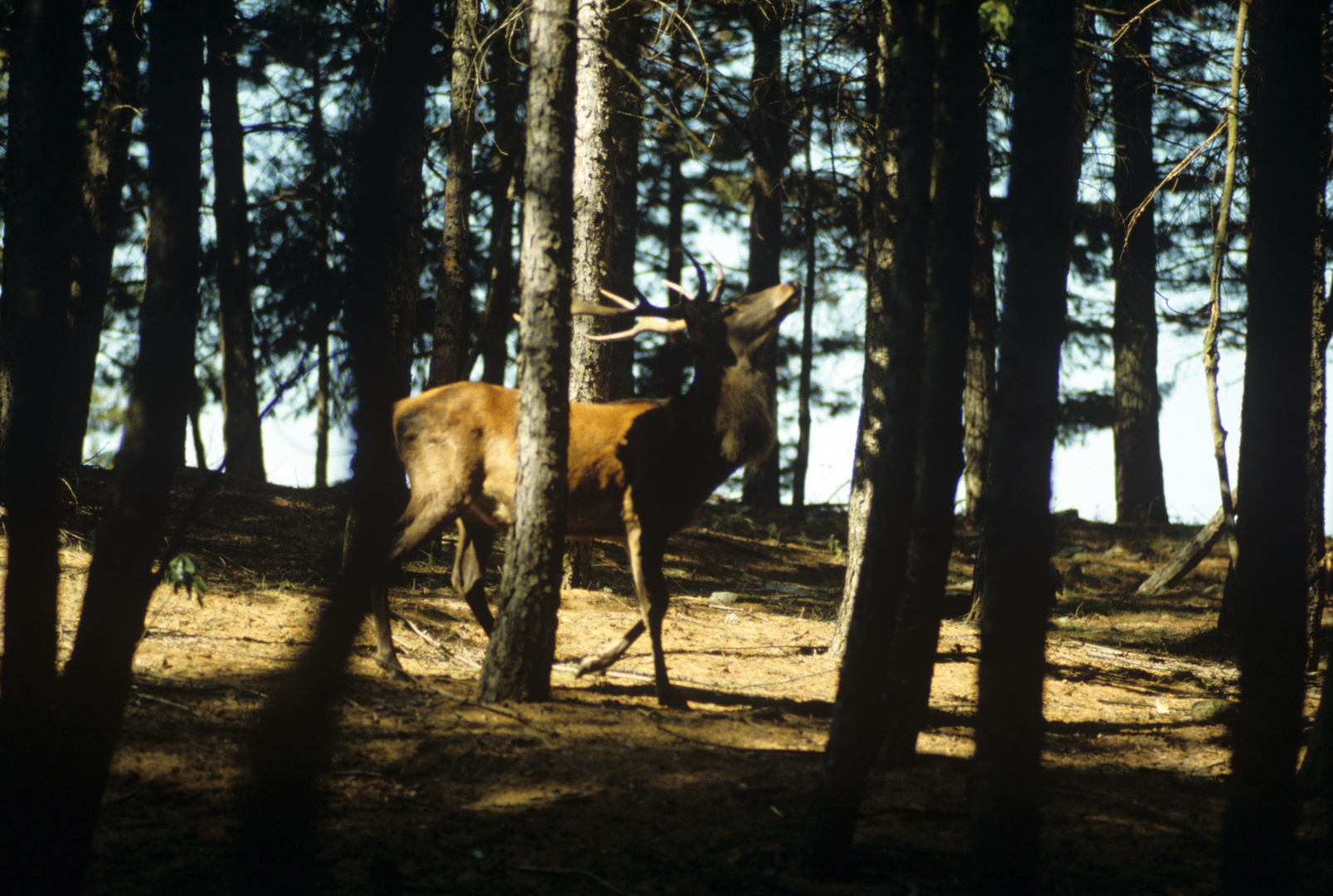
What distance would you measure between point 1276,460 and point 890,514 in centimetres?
141

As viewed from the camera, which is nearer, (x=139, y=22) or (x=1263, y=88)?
(x=1263, y=88)

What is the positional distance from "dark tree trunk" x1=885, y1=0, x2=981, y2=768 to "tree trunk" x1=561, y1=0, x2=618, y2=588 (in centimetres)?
473

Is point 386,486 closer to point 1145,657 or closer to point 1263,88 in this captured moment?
point 1263,88

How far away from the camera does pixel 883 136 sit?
7656 mm

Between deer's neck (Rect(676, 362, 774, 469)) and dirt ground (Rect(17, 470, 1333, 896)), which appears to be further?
deer's neck (Rect(676, 362, 774, 469))

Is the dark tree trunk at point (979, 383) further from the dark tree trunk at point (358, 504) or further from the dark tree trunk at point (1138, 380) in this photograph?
the dark tree trunk at point (358, 504)

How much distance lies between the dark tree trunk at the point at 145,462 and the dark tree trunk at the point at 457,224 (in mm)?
5998

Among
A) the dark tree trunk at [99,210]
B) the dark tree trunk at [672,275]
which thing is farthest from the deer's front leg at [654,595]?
the dark tree trunk at [672,275]

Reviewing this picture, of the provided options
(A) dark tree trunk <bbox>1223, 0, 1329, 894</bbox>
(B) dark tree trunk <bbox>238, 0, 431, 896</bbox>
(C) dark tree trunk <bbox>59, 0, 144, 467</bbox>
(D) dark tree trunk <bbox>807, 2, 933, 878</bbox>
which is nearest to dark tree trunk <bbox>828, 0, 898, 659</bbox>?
(D) dark tree trunk <bbox>807, 2, 933, 878</bbox>

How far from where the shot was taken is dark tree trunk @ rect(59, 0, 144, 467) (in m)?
11.1

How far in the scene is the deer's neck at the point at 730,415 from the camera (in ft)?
23.3

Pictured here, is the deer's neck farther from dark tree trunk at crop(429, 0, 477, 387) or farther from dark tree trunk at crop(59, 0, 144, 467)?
dark tree trunk at crop(59, 0, 144, 467)

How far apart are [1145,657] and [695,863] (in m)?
6.82

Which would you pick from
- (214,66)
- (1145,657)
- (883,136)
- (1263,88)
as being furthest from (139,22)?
(1145,657)
